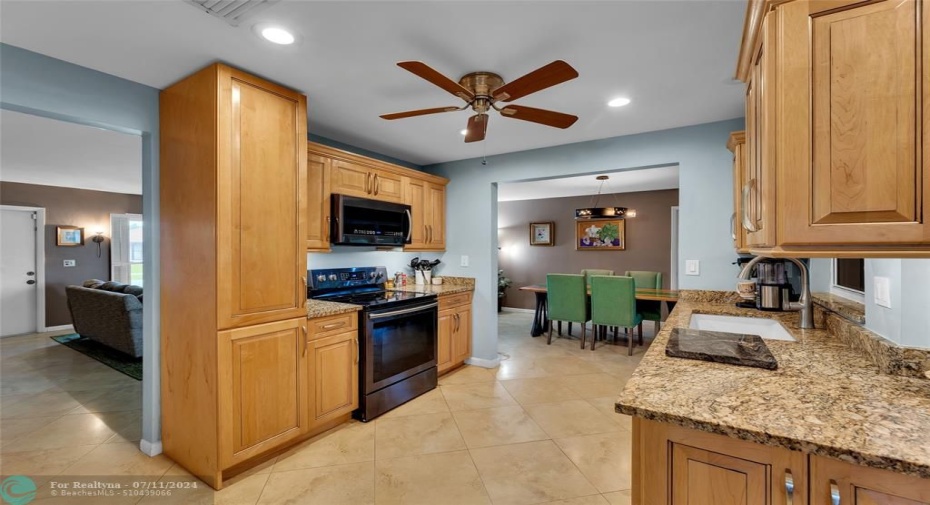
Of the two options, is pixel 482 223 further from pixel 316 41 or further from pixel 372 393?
pixel 316 41

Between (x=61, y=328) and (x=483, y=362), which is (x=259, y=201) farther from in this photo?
(x=61, y=328)

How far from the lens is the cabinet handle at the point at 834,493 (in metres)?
0.82

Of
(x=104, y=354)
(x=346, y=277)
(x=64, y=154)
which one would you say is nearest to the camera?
(x=346, y=277)

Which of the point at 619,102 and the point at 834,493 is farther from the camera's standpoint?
the point at 619,102

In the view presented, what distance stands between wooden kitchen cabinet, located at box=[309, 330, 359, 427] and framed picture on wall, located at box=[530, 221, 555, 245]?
5206mm

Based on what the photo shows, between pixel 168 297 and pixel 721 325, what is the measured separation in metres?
3.21

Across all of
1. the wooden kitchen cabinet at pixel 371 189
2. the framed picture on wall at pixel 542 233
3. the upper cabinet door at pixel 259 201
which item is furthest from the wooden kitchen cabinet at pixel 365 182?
the framed picture on wall at pixel 542 233

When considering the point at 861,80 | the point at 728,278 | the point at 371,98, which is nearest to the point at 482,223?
the point at 371,98

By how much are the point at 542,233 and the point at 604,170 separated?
4.01 m

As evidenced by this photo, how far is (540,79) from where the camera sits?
1668 mm

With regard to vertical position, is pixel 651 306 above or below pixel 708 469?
below

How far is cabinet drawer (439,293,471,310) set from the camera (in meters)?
3.54

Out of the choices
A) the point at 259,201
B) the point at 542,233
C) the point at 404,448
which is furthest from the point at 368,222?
the point at 542,233

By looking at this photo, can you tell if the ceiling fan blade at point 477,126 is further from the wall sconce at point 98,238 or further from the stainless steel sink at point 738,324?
the wall sconce at point 98,238
